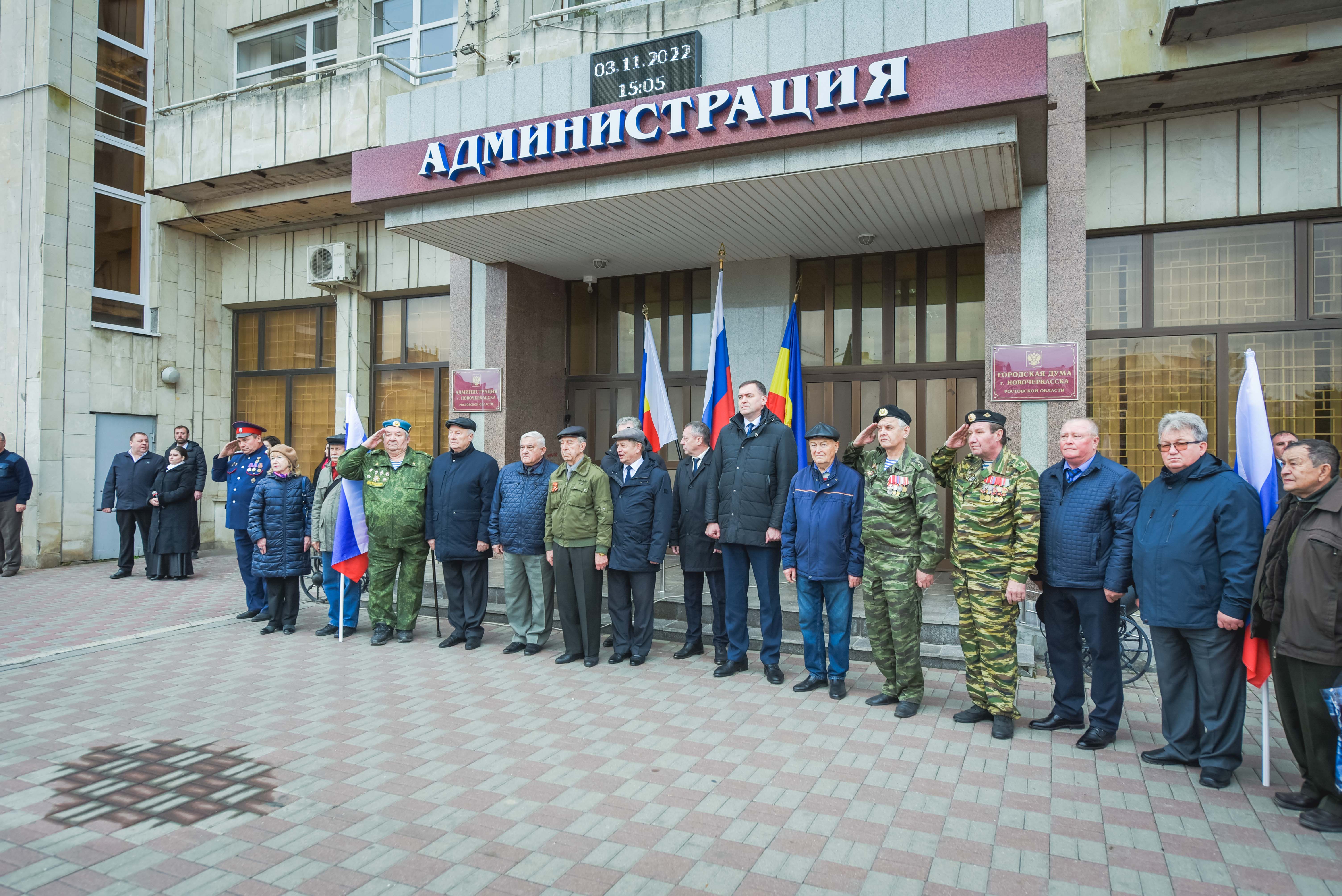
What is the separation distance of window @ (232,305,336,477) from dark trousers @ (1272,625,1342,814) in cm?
1231

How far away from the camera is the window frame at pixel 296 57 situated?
12984mm

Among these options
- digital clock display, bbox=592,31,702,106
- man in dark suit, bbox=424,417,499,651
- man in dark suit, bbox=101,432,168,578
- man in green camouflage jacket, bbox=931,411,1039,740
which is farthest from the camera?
man in dark suit, bbox=101,432,168,578

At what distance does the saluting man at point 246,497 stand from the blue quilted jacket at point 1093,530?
21.5ft

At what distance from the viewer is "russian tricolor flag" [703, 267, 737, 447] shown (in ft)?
25.4

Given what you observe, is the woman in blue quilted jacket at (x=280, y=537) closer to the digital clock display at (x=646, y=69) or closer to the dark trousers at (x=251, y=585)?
the dark trousers at (x=251, y=585)

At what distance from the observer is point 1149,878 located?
3150 mm

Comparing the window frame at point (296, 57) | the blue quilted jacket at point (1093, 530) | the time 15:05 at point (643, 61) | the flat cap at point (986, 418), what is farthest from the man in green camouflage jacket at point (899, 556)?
the window frame at point (296, 57)

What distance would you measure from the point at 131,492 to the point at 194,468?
0.88 meters

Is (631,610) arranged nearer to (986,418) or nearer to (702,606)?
(702,606)

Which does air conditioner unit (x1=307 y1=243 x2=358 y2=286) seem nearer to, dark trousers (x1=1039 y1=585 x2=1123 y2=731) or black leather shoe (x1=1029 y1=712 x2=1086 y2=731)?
dark trousers (x1=1039 y1=585 x2=1123 y2=731)

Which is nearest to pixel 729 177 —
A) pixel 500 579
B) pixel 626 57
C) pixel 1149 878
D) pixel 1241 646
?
pixel 626 57

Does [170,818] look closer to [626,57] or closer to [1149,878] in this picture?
[1149,878]

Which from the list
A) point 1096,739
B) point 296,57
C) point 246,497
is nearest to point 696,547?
point 1096,739

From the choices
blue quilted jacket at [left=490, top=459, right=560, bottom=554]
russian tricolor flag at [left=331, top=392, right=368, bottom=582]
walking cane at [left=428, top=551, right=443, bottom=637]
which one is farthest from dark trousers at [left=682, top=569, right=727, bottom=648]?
russian tricolor flag at [left=331, top=392, right=368, bottom=582]
